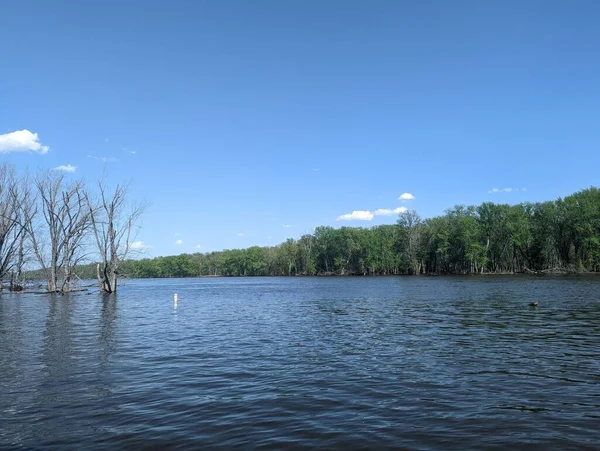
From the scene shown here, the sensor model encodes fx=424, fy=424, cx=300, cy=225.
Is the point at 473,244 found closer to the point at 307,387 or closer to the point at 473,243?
the point at 473,243

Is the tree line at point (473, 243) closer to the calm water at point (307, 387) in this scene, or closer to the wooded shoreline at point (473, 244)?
the wooded shoreline at point (473, 244)

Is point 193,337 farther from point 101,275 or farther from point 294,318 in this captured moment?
point 101,275

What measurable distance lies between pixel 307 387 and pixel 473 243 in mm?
115638

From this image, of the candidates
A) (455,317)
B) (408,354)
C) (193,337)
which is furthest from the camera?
(455,317)

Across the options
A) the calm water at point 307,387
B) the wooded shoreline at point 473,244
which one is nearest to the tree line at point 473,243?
the wooded shoreline at point 473,244

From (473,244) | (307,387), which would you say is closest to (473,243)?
(473,244)

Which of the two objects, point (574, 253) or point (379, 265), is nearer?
point (574, 253)

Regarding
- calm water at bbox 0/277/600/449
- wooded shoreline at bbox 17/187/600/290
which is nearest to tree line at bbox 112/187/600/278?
wooded shoreline at bbox 17/187/600/290

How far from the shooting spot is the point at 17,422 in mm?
9984

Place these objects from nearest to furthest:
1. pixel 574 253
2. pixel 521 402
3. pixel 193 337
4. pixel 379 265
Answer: pixel 521 402 < pixel 193 337 < pixel 574 253 < pixel 379 265

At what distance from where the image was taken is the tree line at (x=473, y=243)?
10088 centimetres

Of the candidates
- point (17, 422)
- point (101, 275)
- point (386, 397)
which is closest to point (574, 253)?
point (101, 275)

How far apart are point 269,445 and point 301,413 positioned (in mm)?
1994

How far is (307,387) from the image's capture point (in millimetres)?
12625
